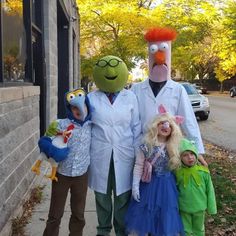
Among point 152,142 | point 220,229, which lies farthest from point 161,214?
point 220,229

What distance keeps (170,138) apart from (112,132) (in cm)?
47

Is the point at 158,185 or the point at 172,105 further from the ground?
the point at 172,105

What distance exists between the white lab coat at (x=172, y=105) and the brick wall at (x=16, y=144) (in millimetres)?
1229

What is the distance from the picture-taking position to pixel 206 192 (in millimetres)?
3594

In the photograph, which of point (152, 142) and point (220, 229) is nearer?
point (152, 142)

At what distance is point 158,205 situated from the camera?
351 centimetres

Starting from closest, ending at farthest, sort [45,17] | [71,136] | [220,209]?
[71,136]
[220,209]
[45,17]

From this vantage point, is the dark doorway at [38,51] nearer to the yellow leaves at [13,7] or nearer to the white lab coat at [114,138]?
the yellow leaves at [13,7]

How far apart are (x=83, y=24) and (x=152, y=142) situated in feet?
66.1

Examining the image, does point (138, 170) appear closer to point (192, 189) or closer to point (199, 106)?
point (192, 189)

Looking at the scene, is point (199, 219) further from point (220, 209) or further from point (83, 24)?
point (83, 24)

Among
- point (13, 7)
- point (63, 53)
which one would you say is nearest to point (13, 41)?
point (13, 7)

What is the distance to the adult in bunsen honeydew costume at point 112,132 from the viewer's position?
3.61m

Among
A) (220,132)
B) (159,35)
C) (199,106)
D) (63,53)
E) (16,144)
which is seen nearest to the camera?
(159,35)
